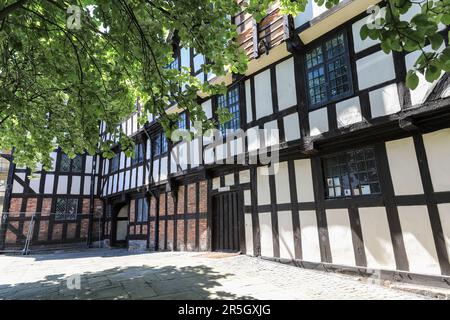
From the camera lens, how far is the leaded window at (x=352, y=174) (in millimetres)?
5492

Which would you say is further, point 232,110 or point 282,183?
point 232,110

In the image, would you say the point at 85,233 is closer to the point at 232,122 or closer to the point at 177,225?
the point at 177,225

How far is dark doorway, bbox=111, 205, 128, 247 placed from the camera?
51.6ft

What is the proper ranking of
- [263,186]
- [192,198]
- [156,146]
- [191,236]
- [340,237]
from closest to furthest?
1. [340,237]
2. [263,186]
3. [191,236]
4. [192,198]
5. [156,146]

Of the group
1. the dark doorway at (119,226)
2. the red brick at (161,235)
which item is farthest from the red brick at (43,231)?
the red brick at (161,235)

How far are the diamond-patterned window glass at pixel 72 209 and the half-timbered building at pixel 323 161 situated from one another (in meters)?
8.56

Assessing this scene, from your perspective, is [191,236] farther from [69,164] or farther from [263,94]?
[69,164]

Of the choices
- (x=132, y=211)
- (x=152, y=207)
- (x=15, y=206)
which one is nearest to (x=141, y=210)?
(x=132, y=211)

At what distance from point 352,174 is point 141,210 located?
34.5ft

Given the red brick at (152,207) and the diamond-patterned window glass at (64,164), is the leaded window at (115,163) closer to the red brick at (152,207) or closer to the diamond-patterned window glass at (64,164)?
the diamond-patterned window glass at (64,164)

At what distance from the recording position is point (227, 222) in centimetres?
870

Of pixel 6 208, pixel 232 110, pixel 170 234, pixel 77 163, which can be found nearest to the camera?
pixel 232 110

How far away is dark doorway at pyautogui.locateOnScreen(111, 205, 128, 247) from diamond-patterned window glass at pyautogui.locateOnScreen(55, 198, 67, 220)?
304 centimetres
